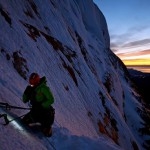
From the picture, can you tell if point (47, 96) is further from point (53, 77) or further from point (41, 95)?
point (53, 77)

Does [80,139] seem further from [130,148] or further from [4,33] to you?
[130,148]

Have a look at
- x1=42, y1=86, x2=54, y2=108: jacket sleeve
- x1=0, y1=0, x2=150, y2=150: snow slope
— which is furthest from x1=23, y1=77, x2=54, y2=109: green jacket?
x1=0, y1=0, x2=150, y2=150: snow slope

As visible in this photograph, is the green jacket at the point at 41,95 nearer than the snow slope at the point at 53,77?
Yes

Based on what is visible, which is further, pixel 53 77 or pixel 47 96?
pixel 53 77

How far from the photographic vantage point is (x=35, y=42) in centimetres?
2342

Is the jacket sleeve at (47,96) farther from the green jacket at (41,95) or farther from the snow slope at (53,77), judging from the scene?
the snow slope at (53,77)

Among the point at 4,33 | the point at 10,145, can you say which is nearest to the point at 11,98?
the point at 10,145

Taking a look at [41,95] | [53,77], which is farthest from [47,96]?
[53,77]

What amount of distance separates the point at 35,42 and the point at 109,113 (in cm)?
1884

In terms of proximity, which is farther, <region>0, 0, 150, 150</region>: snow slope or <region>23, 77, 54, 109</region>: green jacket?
<region>0, 0, 150, 150</region>: snow slope

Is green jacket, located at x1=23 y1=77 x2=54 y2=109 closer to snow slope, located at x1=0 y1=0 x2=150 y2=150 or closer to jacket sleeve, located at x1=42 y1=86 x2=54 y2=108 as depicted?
jacket sleeve, located at x1=42 y1=86 x2=54 y2=108

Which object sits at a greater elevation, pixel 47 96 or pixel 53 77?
pixel 47 96

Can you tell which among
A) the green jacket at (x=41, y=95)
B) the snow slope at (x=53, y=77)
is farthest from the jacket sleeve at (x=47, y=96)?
the snow slope at (x=53, y=77)

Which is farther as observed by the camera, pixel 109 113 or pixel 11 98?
pixel 109 113
